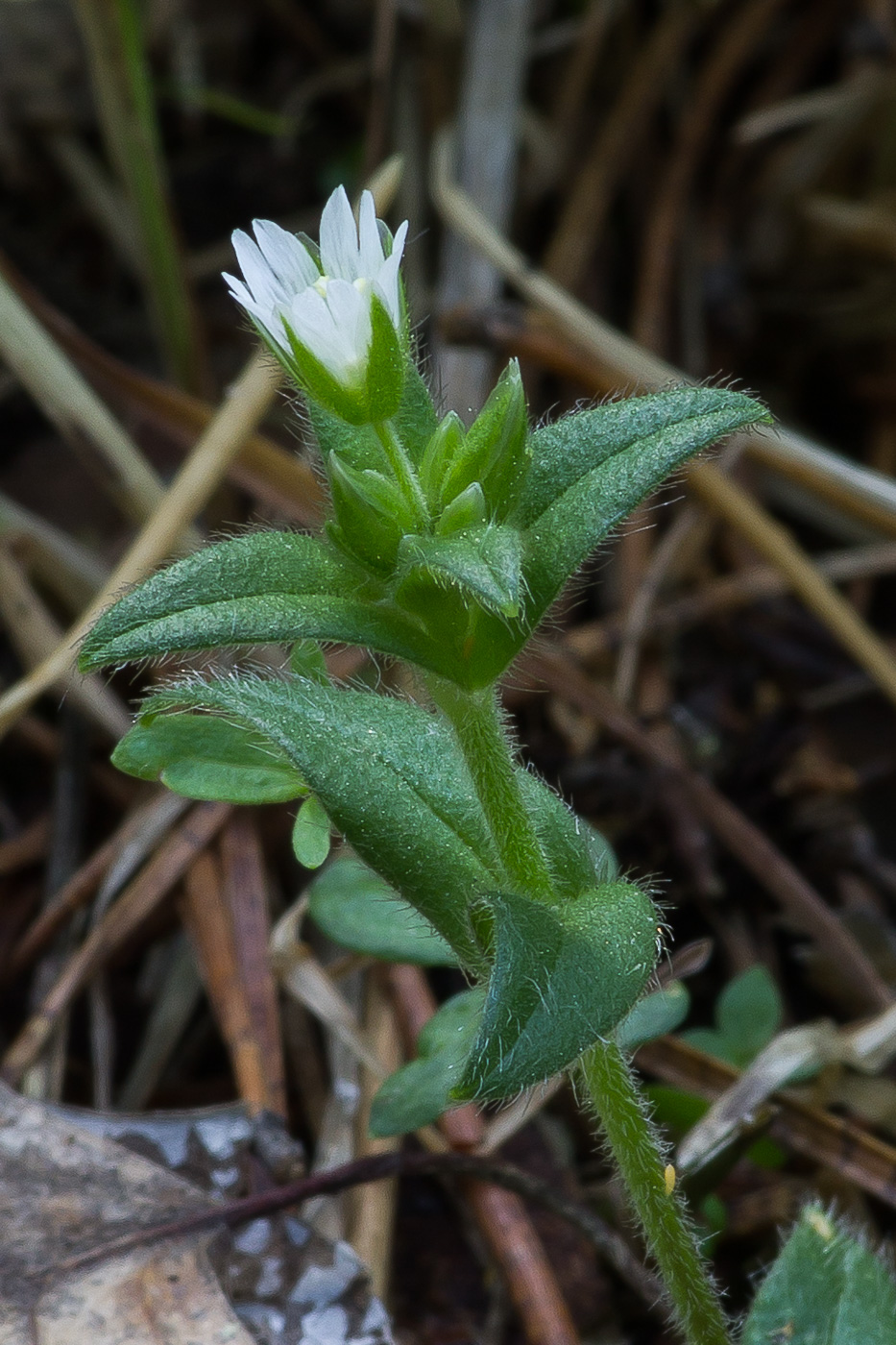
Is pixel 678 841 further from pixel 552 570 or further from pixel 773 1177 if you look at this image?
pixel 552 570

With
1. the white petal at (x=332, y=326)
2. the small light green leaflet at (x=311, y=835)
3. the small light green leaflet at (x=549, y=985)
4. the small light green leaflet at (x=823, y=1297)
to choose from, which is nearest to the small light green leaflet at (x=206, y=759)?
the small light green leaflet at (x=311, y=835)

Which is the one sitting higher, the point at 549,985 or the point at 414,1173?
the point at 549,985

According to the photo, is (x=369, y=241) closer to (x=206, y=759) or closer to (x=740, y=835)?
(x=206, y=759)

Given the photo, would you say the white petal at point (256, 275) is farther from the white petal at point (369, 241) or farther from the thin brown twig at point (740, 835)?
the thin brown twig at point (740, 835)

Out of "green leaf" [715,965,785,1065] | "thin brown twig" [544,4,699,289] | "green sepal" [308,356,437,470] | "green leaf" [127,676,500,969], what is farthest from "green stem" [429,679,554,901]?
"thin brown twig" [544,4,699,289]

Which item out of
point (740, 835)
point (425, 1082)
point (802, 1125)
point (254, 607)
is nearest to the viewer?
point (254, 607)

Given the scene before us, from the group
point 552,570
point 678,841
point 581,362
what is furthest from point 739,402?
point 581,362

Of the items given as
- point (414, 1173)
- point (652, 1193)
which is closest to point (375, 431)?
point (652, 1193)
